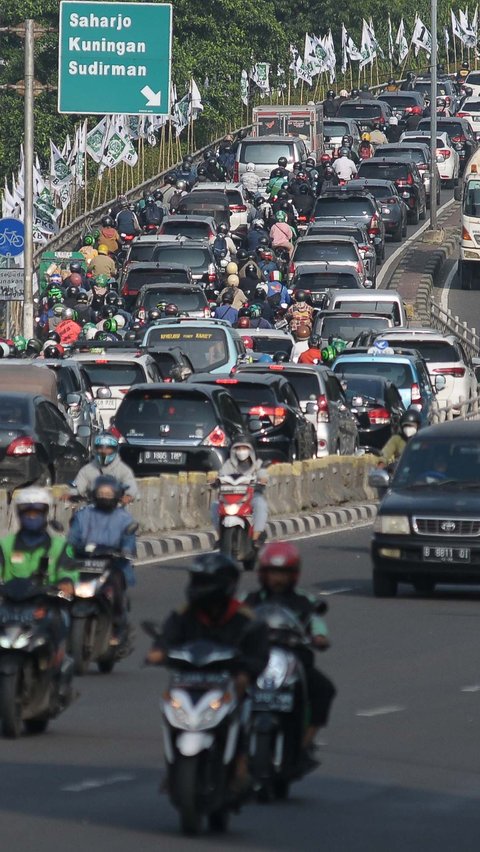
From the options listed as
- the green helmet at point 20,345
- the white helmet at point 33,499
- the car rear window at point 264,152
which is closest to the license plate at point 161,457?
the green helmet at point 20,345

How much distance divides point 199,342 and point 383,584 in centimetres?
1389

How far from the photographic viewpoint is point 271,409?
26875mm

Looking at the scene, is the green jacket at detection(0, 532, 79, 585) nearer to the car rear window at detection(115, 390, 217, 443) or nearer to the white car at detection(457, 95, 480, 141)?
the car rear window at detection(115, 390, 217, 443)

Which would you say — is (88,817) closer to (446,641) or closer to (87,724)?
(87,724)

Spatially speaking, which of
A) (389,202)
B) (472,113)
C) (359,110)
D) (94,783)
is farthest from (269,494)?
(472,113)

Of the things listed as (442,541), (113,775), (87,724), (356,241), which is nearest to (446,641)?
(442,541)

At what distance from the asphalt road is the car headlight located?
1899 millimetres

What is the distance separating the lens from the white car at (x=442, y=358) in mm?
37031

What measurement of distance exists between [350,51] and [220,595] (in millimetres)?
89806

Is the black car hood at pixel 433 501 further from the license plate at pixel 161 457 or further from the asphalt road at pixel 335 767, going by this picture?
the license plate at pixel 161 457

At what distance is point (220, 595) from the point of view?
8805mm

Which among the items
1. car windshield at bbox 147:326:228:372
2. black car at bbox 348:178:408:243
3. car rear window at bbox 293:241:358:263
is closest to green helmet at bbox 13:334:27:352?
car windshield at bbox 147:326:228:372

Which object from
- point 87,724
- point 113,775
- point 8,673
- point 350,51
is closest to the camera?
point 113,775

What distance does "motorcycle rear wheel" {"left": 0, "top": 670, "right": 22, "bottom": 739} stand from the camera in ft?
36.2
